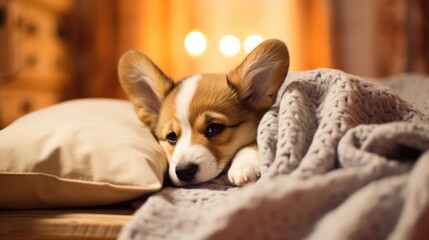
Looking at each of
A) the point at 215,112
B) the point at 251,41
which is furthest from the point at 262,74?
the point at 251,41

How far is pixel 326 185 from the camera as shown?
667 mm

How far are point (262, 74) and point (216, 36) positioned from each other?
193cm

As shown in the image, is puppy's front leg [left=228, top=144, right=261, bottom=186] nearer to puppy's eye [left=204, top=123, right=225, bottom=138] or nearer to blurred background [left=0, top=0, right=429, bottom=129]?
puppy's eye [left=204, top=123, right=225, bottom=138]

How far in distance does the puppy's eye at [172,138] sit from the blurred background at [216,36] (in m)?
1.73

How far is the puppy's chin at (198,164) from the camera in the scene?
3.40 ft

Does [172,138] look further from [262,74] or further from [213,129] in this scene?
[262,74]

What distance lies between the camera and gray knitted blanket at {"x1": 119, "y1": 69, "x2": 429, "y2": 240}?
24.5 inches

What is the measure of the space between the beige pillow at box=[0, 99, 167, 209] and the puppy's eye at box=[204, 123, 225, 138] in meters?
0.23

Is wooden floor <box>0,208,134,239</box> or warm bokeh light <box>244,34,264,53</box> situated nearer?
wooden floor <box>0,208,134,239</box>

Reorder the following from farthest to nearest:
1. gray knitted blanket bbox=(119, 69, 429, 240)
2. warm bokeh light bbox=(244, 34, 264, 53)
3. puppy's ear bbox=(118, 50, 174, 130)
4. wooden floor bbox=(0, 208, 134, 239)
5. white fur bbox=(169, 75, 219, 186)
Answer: warm bokeh light bbox=(244, 34, 264, 53), puppy's ear bbox=(118, 50, 174, 130), white fur bbox=(169, 75, 219, 186), wooden floor bbox=(0, 208, 134, 239), gray knitted blanket bbox=(119, 69, 429, 240)

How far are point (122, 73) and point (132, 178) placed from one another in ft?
1.92

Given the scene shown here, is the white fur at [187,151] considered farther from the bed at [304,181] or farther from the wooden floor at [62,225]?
the wooden floor at [62,225]

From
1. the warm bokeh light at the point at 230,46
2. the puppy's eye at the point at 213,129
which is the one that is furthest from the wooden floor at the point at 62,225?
the warm bokeh light at the point at 230,46

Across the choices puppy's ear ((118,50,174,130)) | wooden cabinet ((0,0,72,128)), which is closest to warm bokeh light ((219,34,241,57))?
wooden cabinet ((0,0,72,128))
